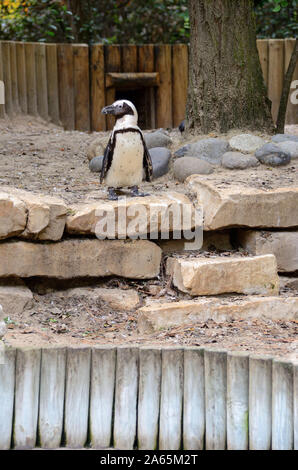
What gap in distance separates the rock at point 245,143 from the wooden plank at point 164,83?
2.97 metres

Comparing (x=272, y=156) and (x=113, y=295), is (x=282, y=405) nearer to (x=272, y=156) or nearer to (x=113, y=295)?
(x=113, y=295)

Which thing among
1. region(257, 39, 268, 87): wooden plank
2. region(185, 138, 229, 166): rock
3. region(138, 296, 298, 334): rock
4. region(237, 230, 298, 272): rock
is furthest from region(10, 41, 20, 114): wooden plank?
region(138, 296, 298, 334): rock

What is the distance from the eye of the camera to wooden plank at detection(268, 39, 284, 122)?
9.15 metres

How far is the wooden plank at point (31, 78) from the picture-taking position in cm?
841

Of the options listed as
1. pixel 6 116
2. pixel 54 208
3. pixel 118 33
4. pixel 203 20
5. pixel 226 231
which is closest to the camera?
pixel 54 208

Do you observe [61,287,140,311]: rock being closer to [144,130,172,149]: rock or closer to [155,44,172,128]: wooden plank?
[144,130,172,149]: rock

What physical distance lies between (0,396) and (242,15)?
418cm

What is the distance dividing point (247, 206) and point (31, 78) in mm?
3941

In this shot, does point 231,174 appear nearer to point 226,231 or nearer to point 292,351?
point 226,231

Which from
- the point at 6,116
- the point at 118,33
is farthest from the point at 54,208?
the point at 118,33

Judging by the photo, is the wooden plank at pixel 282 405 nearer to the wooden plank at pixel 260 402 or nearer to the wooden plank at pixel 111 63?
the wooden plank at pixel 260 402

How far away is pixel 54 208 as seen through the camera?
505cm

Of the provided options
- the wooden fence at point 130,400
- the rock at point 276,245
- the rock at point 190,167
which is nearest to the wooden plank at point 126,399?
the wooden fence at point 130,400

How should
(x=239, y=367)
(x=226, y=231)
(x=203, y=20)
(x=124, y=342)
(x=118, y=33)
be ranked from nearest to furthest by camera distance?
(x=239, y=367) < (x=124, y=342) < (x=226, y=231) < (x=203, y=20) < (x=118, y=33)
